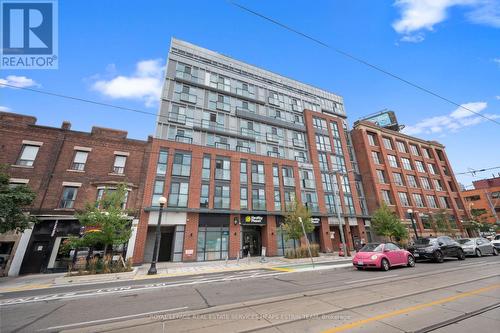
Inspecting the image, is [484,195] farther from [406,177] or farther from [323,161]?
[323,161]

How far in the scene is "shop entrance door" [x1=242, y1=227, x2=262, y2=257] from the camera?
82.3ft

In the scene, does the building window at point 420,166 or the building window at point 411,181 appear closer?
the building window at point 411,181

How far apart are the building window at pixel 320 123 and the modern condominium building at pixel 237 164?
22 centimetres

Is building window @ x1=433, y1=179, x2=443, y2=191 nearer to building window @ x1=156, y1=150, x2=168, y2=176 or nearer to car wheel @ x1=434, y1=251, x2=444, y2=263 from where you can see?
car wheel @ x1=434, y1=251, x2=444, y2=263

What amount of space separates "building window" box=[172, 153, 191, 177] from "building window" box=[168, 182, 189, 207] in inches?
50.2

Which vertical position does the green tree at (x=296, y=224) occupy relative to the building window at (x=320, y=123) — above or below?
below

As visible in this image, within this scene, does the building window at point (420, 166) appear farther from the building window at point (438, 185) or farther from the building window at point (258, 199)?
the building window at point (258, 199)

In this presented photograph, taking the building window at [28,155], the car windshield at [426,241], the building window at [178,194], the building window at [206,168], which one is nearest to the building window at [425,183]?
the car windshield at [426,241]

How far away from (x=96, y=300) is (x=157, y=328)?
15.1 feet

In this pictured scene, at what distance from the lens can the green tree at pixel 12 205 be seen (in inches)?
495

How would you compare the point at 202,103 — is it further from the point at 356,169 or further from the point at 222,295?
the point at 356,169

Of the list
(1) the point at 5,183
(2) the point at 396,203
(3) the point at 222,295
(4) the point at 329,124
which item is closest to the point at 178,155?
(1) the point at 5,183

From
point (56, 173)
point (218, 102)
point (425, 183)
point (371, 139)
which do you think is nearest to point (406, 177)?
point (425, 183)

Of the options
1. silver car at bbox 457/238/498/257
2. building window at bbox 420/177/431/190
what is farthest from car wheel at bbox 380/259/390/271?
building window at bbox 420/177/431/190
